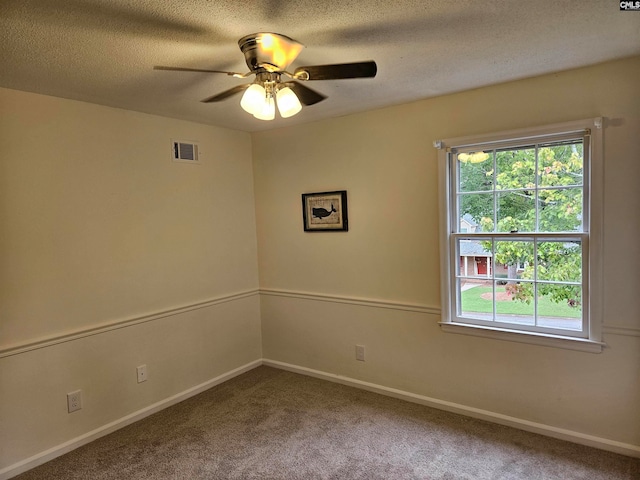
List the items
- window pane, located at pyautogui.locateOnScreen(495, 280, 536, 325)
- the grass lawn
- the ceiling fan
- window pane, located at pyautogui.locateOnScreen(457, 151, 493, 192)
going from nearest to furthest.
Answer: the ceiling fan < the grass lawn < window pane, located at pyautogui.locateOnScreen(495, 280, 536, 325) < window pane, located at pyautogui.locateOnScreen(457, 151, 493, 192)

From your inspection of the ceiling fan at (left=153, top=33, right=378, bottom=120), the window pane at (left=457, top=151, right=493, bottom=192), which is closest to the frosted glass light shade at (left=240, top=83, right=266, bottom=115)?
the ceiling fan at (left=153, top=33, right=378, bottom=120)

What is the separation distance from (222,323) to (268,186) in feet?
4.38

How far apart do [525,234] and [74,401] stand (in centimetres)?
311

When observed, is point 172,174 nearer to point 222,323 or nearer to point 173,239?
point 173,239

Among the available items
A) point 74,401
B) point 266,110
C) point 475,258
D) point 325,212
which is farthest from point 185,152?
point 475,258

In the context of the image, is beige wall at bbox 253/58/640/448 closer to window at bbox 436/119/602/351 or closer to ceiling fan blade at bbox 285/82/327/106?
window at bbox 436/119/602/351

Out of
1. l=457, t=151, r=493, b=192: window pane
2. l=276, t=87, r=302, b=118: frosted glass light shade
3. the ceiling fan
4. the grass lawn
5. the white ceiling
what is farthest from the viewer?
l=457, t=151, r=493, b=192: window pane

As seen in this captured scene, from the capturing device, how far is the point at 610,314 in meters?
2.34

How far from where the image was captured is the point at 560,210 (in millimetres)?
2504

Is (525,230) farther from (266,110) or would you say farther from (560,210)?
(266,110)

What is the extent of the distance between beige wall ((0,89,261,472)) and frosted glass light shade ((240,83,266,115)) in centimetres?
154

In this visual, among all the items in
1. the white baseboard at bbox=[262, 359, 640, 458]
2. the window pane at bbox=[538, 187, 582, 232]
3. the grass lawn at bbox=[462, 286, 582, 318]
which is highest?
the window pane at bbox=[538, 187, 582, 232]

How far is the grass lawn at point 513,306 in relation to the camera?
253 centimetres

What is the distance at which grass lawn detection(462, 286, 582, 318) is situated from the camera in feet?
8.30
